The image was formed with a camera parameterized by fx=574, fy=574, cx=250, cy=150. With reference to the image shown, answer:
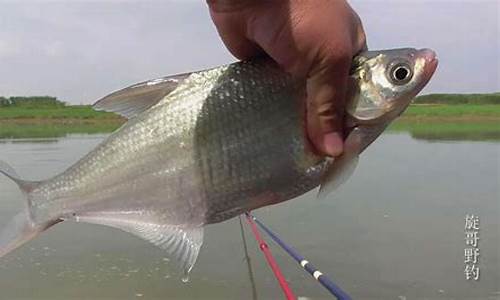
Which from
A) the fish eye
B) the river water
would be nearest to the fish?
the fish eye

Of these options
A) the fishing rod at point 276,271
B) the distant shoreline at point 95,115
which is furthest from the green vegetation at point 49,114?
the fishing rod at point 276,271

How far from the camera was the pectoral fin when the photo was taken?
4.97 feet

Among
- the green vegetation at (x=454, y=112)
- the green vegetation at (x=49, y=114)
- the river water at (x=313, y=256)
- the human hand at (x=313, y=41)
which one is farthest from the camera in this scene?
the green vegetation at (x=49, y=114)

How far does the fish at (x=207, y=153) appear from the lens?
59.8 inches

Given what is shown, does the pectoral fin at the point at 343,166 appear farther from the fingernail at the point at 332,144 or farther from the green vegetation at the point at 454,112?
the green vegetation at the point at 454,112

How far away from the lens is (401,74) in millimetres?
1518

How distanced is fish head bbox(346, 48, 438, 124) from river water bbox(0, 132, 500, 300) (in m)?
5.12

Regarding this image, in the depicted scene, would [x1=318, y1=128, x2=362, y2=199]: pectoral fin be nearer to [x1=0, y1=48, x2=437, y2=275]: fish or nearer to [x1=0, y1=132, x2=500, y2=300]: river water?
[x1=0, y1=48, x2=437, y2=275]: fish

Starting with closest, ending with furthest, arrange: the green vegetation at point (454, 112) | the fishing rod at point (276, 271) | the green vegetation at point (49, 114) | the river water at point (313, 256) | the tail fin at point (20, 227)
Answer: the tail fin at point (20, 227)
the fishing rod at point (276, 271)
the river water at point (313, 256)
the green vegetation at point (454, 112)
the green vegetation at point (49, 114)

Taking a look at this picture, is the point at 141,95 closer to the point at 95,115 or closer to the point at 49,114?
the point at 95,115

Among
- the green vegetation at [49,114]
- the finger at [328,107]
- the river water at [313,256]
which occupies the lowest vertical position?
the river water at [313,256]

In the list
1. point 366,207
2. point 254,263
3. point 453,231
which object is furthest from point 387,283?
point 366,207

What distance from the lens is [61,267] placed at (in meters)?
7.88

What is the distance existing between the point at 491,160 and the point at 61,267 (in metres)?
13.6
